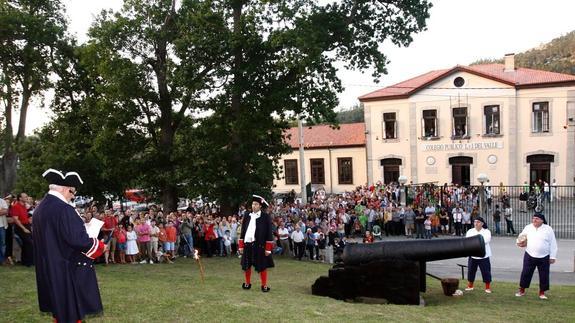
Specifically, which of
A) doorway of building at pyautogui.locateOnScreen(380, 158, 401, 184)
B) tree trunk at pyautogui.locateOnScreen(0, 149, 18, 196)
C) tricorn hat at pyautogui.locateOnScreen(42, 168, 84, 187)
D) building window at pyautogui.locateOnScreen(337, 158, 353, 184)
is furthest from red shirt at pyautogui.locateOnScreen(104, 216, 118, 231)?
building window at pyautogui.locateOnScreen(337, 158, 353, 184)

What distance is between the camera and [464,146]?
39656mm

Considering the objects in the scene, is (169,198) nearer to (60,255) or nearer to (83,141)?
(83,141)

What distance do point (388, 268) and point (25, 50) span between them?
70.3 feet

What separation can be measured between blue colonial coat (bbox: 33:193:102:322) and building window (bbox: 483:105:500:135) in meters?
37.8

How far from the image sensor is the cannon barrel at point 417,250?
32.1 feet

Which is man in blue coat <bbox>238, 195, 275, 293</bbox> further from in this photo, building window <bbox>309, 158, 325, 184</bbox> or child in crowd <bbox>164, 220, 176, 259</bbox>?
building window <bbox>309, 158, 325, 184</bbox>

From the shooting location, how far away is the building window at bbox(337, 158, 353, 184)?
45.9 meters

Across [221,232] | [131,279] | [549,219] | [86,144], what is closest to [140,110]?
[86,144]

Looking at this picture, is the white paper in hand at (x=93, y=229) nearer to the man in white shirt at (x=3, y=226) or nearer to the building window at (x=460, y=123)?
the man in white shirt at (x=3, y=226)

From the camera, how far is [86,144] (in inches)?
964

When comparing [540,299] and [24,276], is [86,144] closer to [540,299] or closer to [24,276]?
[24,276]

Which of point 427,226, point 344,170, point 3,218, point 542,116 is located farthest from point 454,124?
point 3,218

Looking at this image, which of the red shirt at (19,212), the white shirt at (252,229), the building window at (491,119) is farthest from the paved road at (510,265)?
the building window at (491,119)

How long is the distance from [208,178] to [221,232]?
291 cm
